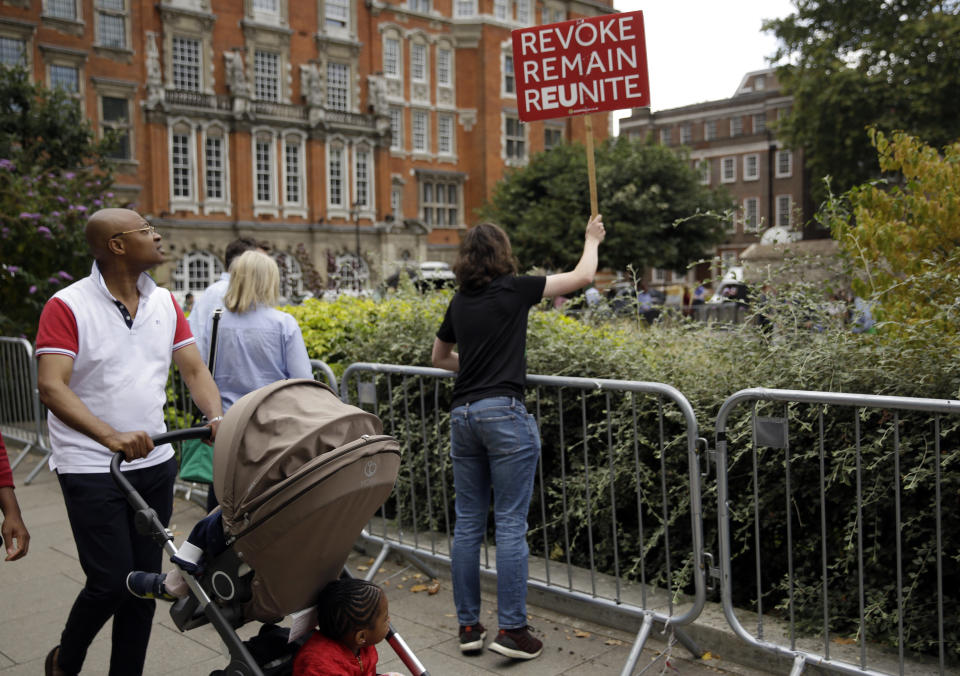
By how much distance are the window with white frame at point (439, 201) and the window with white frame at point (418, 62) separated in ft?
18.9

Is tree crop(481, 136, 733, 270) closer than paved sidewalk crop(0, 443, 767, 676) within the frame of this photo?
No

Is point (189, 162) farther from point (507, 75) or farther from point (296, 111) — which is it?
point (507, 75)

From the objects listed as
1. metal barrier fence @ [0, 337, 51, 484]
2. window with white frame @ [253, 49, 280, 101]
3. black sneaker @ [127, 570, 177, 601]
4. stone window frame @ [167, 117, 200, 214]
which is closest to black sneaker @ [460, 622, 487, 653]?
black sneaker @ [127, 570, 177, 601]

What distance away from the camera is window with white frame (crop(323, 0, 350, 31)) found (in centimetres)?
4816

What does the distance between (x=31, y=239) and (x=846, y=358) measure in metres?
10.2

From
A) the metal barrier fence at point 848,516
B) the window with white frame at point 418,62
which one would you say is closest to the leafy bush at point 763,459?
the metal barrier fence at point 848,516

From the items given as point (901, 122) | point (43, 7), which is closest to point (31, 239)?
point (901, 122)

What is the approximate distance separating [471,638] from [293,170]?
4414cm

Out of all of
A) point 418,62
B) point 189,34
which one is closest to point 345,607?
point 189,34

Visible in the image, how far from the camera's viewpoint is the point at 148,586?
10.4 ft

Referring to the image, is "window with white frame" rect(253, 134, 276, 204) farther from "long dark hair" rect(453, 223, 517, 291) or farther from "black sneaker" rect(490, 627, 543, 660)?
"black sneaker" rect(490, 627, 543, 660)

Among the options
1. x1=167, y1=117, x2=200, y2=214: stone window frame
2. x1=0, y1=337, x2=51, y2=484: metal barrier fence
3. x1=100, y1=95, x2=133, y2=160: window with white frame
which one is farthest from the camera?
x1=167, y1=117, x2=200, y2=214: stone window frame

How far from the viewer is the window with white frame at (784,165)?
2749 inches

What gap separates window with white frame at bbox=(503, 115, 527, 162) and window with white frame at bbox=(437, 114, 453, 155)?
3.57 metres
